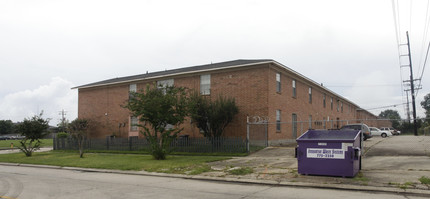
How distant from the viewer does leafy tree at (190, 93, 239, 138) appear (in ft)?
71.0

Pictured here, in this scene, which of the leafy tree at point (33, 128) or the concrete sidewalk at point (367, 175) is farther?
the leafy tree at point (33, 128)

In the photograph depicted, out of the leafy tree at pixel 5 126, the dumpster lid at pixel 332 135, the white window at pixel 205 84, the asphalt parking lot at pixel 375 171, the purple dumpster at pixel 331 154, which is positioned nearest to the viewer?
the asphalt parking lot at pixel 375 171

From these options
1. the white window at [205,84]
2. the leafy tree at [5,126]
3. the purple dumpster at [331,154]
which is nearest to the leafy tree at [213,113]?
the white window at [205,84]

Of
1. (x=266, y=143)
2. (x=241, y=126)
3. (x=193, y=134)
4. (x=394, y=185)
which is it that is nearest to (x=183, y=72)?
(x=193, y=134)

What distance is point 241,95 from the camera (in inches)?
913

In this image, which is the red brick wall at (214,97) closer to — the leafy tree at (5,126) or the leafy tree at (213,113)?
the leafy tree at (213,113)

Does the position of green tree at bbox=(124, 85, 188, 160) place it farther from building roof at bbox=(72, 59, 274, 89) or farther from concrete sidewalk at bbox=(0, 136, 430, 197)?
building roof at bbox=(72, 59, 274, 89)

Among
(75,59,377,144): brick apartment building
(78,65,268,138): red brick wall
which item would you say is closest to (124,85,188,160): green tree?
(75,59,377,144): brick apartment building

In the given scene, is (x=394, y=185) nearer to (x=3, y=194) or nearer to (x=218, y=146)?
(x=3, y=194)

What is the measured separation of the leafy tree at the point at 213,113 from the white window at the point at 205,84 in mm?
A: 2473

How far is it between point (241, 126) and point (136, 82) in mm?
11710

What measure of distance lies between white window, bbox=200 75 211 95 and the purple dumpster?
14.4 meters

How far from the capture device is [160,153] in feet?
60.8

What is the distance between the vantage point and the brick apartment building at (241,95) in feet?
74.1
